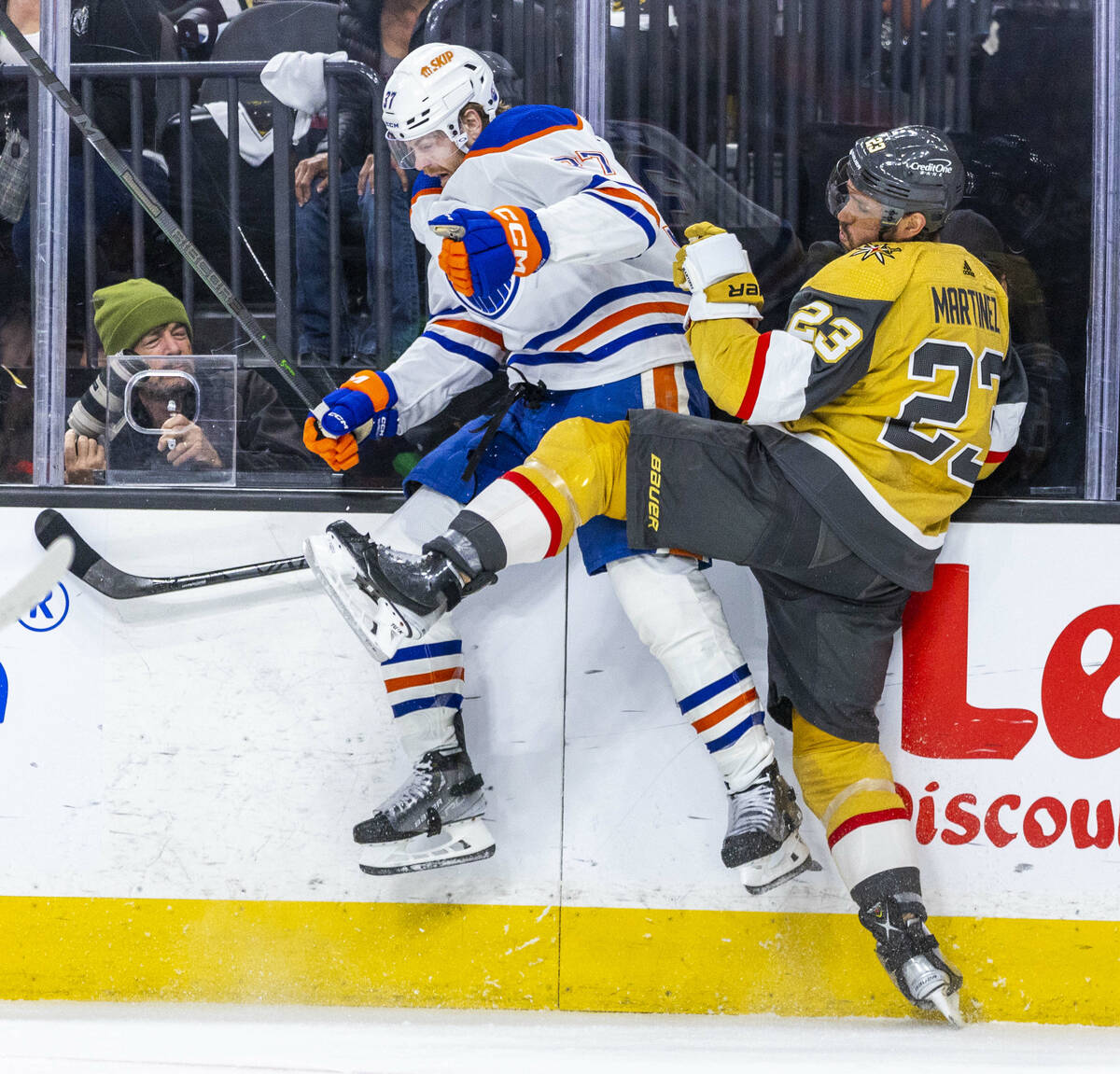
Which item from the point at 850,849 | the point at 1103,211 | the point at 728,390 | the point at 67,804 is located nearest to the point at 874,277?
the point at 728,390

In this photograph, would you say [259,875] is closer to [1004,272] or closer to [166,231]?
[166,231]

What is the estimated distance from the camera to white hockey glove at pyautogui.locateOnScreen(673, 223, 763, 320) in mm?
1696

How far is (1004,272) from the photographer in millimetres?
2057

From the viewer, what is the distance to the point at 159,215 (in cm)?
195

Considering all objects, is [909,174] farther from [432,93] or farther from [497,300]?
[432,93]

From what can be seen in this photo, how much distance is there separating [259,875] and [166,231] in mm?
1173

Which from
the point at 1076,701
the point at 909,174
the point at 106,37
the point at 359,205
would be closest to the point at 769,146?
the point at 909,174

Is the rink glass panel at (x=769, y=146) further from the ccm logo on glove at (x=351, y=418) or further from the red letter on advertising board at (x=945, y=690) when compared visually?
the red letter on advertising board at (x=945, y=690)

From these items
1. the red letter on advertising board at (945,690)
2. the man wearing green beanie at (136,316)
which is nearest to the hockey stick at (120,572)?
the man wearing green beanie at (136,316)

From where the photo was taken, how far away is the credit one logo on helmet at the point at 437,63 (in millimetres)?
1864

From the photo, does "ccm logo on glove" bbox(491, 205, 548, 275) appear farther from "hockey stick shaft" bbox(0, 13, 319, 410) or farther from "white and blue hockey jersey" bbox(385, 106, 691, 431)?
"hockey stick shaft" bbox(0, 13, 319, 410)

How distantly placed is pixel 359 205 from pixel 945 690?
141cm

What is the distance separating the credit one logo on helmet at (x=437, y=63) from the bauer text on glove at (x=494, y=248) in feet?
1.13

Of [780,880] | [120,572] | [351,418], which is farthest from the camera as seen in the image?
[120,572]
